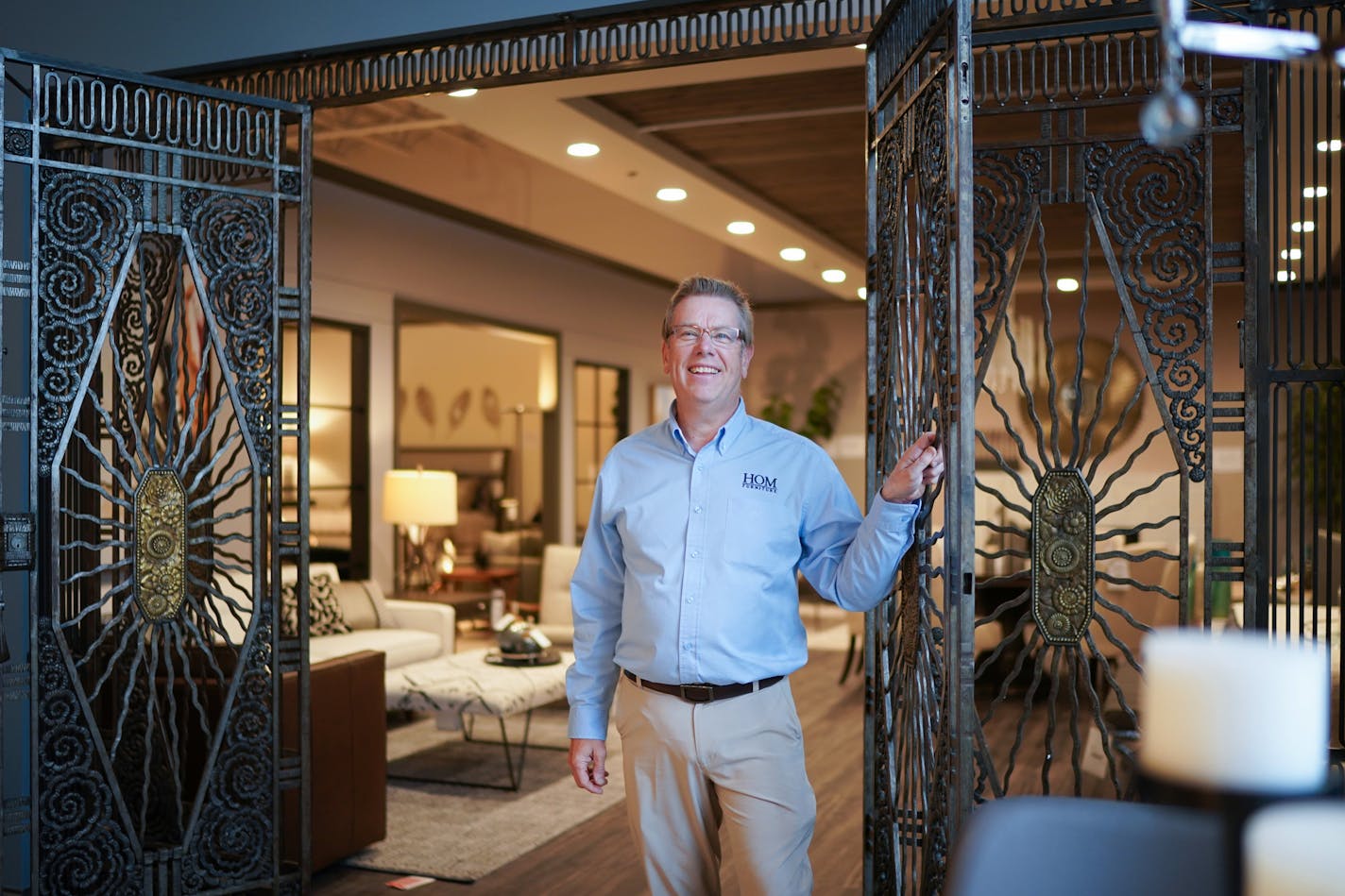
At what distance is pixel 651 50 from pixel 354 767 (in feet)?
8.51

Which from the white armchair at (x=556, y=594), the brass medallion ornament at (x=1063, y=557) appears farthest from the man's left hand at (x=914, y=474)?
the white armchair at (x=556, y=594)

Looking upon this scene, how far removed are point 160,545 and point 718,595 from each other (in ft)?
5.79

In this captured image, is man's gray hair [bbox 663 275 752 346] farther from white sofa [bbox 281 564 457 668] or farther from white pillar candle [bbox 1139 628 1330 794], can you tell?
white sofa [bbox 281 564 457 668]

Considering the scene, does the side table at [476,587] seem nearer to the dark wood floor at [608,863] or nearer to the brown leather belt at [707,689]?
the dark wood floor at [608,863]

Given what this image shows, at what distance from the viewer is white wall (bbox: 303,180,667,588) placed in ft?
24.3

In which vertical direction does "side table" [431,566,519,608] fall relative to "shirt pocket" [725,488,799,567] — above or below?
below

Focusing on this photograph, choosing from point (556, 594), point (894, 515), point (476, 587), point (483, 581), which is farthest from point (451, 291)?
point (894, 515)

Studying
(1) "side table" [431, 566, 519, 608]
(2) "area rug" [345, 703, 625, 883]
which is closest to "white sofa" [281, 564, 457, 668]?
(2) "area rug" [345, 703, 625, 883]

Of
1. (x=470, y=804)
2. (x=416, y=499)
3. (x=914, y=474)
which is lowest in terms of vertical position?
(x=470, y=804)

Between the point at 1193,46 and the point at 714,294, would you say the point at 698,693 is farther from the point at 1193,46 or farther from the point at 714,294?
the point at 1193,46

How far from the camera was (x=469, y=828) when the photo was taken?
4.66 meters

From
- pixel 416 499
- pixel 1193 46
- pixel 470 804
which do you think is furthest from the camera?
pixel 416 499

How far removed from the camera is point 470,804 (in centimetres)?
502

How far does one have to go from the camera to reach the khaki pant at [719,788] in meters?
2.30
